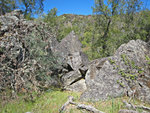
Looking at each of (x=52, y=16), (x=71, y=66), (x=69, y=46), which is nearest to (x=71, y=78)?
(x=71, y=66)

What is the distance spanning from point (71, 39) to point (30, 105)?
23.1 ft

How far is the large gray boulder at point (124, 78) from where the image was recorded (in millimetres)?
5230

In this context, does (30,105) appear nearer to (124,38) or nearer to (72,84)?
(72,84)

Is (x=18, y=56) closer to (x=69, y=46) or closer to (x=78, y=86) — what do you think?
(x=78, y=86)

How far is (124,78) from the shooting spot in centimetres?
565

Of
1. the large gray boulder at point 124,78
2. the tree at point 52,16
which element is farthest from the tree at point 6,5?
the large gray boulder at point 124,78

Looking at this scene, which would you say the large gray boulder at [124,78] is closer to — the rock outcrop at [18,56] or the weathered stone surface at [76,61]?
the weathered stone surface at [76,61]

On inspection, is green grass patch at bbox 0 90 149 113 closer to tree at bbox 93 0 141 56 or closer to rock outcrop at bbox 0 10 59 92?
rock outcrop at bbox 0 10 59 92

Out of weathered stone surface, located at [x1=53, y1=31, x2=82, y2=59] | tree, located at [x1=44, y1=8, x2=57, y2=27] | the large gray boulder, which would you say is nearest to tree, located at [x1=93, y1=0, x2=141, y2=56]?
weathered stone surface, located at [x1=53, y1=31, x2=82, y2=59]

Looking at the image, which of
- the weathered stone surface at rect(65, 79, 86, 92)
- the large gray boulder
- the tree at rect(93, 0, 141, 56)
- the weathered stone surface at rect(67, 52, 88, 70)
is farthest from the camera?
the tree at rect(93, 0, 141, 56)

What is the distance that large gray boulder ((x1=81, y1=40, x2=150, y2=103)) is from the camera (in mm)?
5230

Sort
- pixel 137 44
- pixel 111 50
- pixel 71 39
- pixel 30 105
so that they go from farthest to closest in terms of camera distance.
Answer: pixel 111 50 → pixel 71 39 → pixel 137 44 → pixel 30 105

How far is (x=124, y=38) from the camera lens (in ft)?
53.8

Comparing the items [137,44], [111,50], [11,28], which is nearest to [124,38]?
[111,50]
